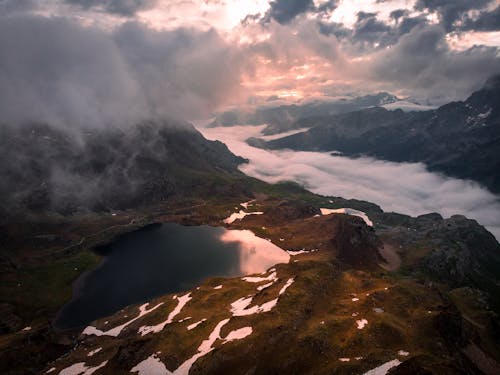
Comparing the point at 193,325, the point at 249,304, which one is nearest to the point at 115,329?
the point at 193,325

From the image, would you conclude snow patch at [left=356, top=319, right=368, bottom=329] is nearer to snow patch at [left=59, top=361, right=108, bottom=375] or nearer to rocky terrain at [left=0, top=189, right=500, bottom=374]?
rocky terrain at [left=0, top=189, right=500, bottom=374]

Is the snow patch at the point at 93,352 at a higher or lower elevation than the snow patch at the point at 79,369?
lower

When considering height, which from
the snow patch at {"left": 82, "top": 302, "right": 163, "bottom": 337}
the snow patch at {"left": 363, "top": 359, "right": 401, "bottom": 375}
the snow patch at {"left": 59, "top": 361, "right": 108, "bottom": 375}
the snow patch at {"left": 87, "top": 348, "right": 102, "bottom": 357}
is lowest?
the snow patch at {"left": 82, "top": 302, "right": 163, "bottom": 337}

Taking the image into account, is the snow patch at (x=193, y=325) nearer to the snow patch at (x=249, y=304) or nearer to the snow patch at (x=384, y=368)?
the snow patch at (x=249, y=304)

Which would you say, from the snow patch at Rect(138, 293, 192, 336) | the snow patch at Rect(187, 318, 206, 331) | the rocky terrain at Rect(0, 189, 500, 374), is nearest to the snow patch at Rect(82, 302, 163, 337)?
the rocky terrain at Rect(0, 189, 500, 374)

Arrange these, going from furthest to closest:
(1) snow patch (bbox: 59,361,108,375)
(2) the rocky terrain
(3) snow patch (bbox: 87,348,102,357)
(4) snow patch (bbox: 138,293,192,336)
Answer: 1. (4) snow patch (bbox: 138,293,192,336)
2. (3) snow patch (bbox: 87,348,102,357)
3. (1) snow patch (bbox: 59,361,108,375)
4. (2) the rocky terrain

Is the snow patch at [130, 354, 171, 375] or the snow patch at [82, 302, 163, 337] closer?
the snow patch at [130, 354, 171, 375]

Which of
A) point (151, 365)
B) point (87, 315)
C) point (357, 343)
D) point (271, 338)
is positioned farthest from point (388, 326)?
point (87, 315)

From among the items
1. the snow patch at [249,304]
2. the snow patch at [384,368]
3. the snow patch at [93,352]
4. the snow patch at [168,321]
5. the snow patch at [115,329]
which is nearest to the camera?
the snow patch at [384,368]

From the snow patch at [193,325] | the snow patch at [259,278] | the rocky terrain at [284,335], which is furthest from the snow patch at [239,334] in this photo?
the snow patch at [259,278]

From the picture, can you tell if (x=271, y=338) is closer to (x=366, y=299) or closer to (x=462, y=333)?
(x=366, y=299)

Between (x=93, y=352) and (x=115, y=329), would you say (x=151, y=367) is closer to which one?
(x=93, y=352)
